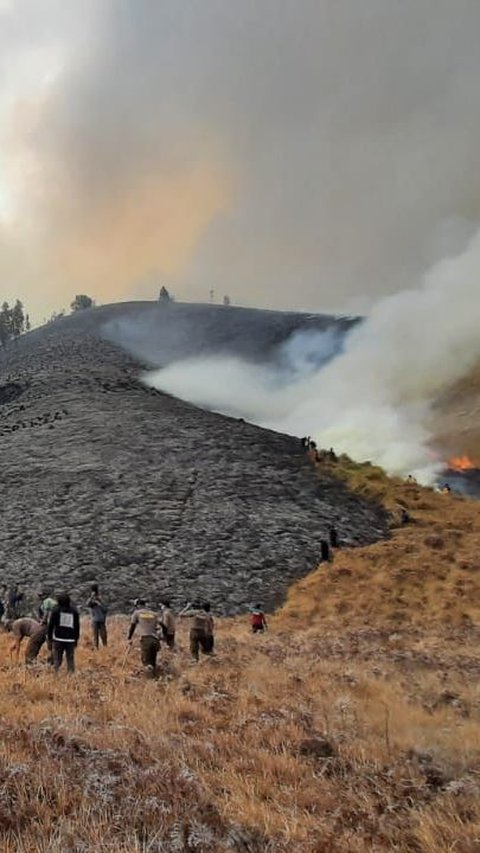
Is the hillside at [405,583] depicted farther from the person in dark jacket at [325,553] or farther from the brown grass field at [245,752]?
the brown grass field at [245,752]

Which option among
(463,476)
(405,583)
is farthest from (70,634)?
(463,476)

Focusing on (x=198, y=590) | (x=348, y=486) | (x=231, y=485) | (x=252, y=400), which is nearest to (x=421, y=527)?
(x=348, y=486)

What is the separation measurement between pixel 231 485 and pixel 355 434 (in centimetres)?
2895

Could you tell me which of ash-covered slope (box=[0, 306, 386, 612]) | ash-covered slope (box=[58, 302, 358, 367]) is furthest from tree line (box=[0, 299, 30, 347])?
ash-covered slope (box=[0, 306, 386, 612])

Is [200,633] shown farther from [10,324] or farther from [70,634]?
[10,324]

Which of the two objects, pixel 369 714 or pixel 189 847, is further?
pixel 369 714

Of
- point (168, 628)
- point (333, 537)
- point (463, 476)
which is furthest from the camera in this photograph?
point (463, 476)

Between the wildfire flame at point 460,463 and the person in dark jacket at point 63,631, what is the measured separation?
161 feet

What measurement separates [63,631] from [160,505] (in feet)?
84.6

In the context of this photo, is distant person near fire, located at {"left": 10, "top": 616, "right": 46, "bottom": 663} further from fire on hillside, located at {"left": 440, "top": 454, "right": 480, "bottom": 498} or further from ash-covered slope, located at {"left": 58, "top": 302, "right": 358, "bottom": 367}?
ash-covered slope, located at {"left": 58, "top": 302, "right": 358, "bottom": 367}

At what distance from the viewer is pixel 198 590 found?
108 feet

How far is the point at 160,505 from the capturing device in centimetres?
4197

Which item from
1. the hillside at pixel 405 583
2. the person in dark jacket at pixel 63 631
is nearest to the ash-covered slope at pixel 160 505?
the hillside at pixel 405 583

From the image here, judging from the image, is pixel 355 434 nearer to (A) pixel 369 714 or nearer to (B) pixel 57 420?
(B) pixel 57 420
